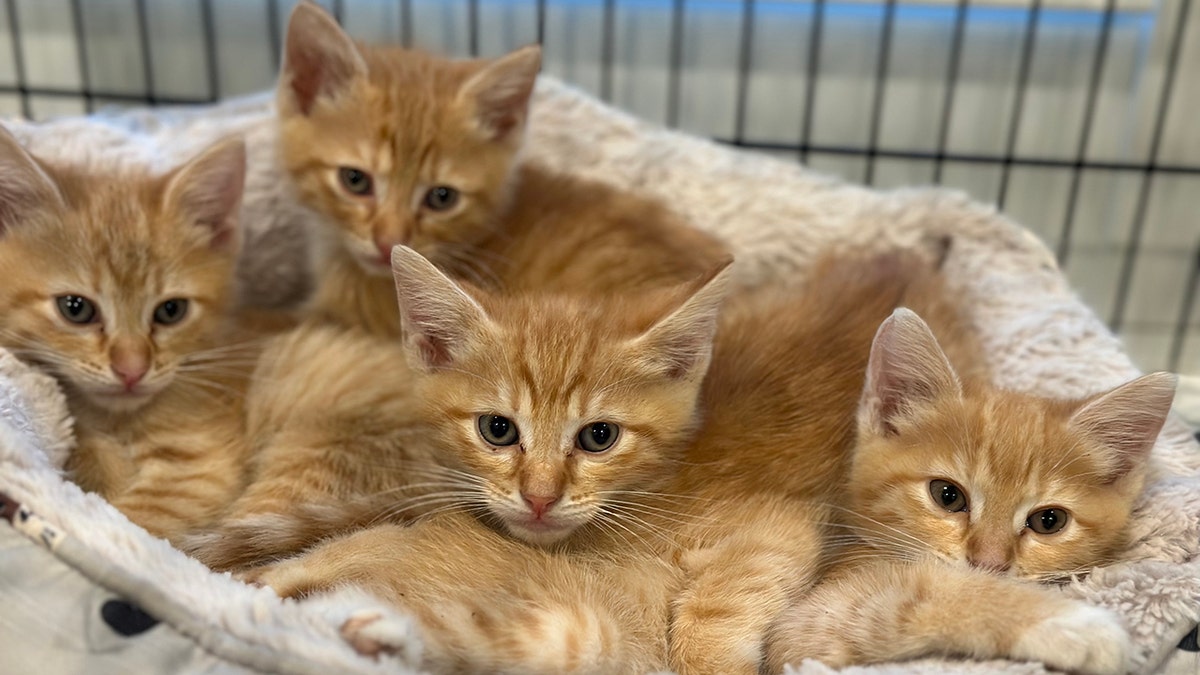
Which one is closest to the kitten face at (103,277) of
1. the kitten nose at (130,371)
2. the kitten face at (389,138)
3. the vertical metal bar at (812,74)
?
the kitten nose at (130,371)

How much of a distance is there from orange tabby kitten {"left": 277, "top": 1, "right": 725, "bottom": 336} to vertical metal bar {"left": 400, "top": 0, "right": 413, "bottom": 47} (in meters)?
0.82

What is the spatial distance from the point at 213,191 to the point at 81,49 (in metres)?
1.39

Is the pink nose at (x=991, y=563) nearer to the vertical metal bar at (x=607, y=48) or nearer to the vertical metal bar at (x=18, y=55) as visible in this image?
the vertical metal bar at (x=607, y=48)

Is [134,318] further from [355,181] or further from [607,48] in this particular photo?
[607,48]

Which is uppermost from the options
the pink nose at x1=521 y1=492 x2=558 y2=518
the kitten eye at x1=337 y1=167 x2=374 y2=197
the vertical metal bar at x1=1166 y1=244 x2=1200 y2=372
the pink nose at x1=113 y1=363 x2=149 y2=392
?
the kitten eye at x1=337 y1=167 x2=374 y2=197

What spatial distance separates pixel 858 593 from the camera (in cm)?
124

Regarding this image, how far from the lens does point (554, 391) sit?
130cm

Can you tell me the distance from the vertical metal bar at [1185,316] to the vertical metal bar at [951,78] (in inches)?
28.6

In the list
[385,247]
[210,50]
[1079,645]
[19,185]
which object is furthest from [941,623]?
[210,50]

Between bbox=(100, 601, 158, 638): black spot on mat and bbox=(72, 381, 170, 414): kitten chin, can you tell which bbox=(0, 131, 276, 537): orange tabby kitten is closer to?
bbox=(72, 381, 170, 414): kitten chin

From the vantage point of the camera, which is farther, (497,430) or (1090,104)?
(1090,104)

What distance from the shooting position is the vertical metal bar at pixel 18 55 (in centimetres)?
263

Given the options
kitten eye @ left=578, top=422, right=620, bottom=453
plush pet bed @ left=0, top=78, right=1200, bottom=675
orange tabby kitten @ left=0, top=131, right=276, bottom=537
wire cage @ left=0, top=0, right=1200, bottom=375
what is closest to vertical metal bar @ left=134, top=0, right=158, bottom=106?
wire cage @ left=0, top=0, right=1200, bottom=375

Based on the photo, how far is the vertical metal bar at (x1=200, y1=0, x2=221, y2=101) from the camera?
2.65 m
